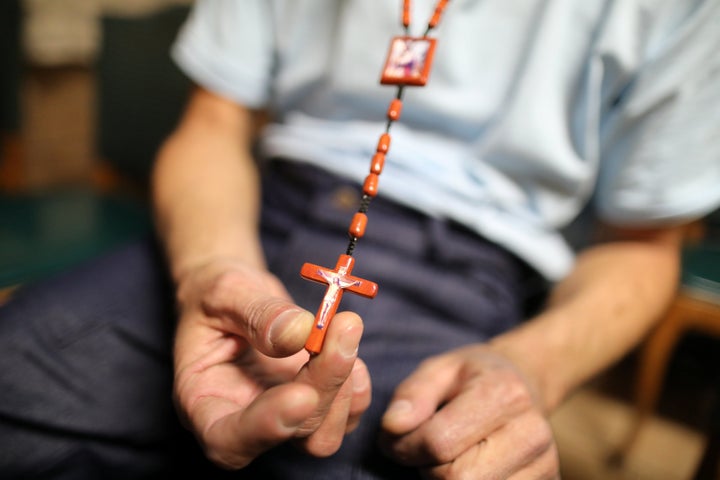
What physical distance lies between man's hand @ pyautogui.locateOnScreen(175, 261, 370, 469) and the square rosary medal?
0.70ft

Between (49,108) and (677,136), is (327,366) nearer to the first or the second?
(677,136)

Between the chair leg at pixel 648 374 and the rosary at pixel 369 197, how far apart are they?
1.18 metres

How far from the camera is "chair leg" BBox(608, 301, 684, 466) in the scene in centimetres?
134

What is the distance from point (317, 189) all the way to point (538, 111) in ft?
0.91

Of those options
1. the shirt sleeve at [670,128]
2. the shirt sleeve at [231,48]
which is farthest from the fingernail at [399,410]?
the shirt sleeve at [231,48]

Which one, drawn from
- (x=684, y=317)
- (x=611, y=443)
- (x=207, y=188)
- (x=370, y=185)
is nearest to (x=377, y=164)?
(x=370, y=185)

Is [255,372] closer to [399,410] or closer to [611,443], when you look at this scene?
[399,410]

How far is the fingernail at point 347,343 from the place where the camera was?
31 centimetres

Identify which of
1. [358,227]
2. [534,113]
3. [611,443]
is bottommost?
[611,443]

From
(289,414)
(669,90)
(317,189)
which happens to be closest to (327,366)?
(289,414)

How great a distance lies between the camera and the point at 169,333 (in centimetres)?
59

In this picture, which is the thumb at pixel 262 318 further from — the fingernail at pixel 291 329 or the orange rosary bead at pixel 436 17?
the orange rosary bead at pixel 436 17

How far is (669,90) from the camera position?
0.56 meters

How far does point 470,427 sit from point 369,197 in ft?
0.65
